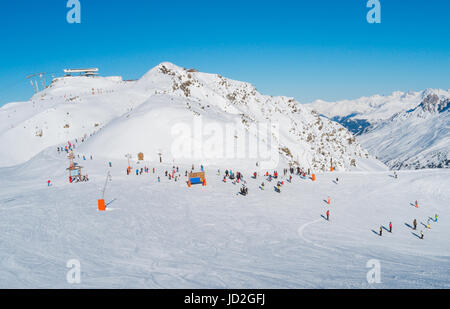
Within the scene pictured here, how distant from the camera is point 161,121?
56.8 meters

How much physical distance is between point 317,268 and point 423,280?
16.0 ft

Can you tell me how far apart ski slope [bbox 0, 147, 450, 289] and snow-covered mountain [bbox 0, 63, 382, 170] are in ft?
54.6

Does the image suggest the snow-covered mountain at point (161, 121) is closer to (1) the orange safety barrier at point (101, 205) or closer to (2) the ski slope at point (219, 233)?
(2) the ski slope at point (219, 233)

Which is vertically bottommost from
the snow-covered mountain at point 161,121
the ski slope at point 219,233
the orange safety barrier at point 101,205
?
the ski slope at point 219,233

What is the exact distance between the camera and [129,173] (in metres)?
36.8

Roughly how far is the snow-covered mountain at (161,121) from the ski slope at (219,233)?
16648 mm

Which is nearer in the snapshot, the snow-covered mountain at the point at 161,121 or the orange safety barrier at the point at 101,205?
the orange safety barrier at the point at 101,205

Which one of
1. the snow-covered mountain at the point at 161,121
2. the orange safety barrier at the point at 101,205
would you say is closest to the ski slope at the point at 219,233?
the orange safety barrier at the point at 101,205

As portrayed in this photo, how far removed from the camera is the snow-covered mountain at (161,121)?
5197cm

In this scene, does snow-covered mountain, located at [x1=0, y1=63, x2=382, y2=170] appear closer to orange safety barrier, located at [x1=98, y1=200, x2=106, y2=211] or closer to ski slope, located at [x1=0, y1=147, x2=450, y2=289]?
ski slope, located at [x1=0, y1=147, x2=450, y2=289]

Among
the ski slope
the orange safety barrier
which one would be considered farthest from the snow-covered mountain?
the orange safety barrier

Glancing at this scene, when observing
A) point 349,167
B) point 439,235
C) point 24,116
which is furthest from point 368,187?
point 349,167

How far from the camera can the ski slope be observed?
1320 cm

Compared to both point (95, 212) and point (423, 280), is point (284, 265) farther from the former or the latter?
point (95, 212)
